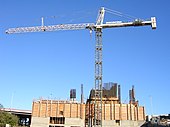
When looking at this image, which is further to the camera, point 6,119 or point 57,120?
point 57,120

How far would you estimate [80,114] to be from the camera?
225 ft

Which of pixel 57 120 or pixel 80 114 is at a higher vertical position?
pixel 80 114

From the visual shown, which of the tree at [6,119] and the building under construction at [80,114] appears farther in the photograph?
the building under construction at [80,114]

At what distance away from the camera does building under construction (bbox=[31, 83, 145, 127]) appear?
67.4 meters

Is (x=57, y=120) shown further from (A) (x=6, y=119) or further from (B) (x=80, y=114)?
(A) (x=6, y=119)

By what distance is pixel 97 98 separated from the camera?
69188 millimetres

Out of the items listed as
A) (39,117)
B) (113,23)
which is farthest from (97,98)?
(113,23)

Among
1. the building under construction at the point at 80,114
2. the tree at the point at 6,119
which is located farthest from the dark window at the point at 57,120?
the tree at the point at 6,119

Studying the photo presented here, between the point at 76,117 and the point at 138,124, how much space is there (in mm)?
15509

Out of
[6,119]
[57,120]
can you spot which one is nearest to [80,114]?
[57,120]

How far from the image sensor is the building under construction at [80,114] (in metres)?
67.4

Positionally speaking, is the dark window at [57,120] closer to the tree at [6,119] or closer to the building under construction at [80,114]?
the building under construction at [80,114]

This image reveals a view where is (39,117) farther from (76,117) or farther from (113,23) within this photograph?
(113,23)

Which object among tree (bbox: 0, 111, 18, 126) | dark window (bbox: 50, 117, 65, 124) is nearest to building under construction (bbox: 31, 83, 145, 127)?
dark window (bbox: 50, 117, 65, 124)
